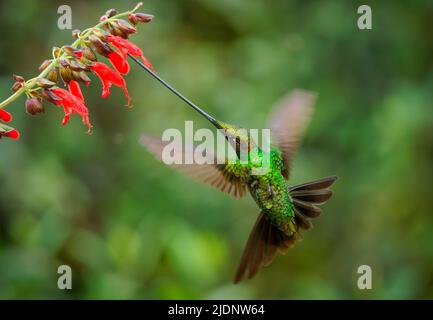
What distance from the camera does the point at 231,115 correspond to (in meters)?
3.53

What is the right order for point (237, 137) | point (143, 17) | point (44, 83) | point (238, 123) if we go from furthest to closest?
point (238, 123) → point (237, 137) → point (143, 17) → point (44, 83)

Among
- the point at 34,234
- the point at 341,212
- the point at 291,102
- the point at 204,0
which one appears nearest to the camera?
the point at 291,102

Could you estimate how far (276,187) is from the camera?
1.95 metres

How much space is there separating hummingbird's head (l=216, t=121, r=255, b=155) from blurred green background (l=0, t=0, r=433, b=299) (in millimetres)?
1139

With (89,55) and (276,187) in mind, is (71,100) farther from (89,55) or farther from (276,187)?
(276,187)

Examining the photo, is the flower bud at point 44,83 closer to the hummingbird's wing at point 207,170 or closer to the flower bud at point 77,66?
the flower bud at point 77,66

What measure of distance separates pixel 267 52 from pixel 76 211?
1.28 m

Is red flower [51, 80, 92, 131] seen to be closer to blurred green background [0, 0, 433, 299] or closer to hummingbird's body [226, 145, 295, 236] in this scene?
hummingbird's body [226, 145, 295, 236]

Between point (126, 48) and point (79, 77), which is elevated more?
point (126, 48)

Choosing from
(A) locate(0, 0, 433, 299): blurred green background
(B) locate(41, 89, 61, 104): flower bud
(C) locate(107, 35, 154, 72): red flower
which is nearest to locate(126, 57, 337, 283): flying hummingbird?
(C) locate(107, 35, 154, 72): red flower

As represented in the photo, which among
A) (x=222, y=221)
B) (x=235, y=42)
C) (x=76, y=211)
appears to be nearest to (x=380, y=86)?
(x=235, y=42)

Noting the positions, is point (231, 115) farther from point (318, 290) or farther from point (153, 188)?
point (318, 290)

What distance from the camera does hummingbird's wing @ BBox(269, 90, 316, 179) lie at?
77.0 inches

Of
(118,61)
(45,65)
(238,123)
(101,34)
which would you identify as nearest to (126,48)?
(118,61)
